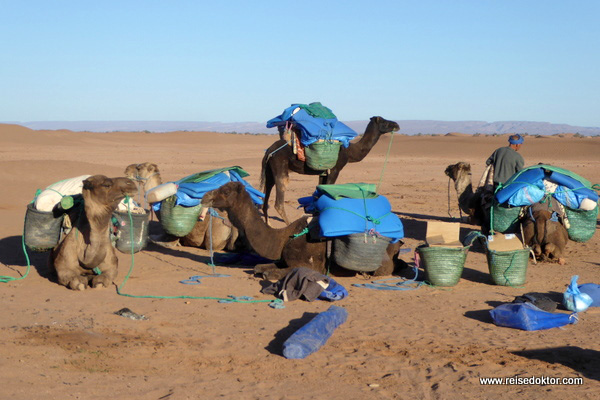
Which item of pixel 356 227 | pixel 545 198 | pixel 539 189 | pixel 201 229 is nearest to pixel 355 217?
pixel 356 227

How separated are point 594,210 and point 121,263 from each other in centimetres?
702

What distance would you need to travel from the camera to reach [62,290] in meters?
8.96

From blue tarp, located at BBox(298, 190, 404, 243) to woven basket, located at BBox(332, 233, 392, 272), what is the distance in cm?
9

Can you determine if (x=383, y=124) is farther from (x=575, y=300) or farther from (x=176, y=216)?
(x=575, y=300)

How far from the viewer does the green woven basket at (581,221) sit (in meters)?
11.4

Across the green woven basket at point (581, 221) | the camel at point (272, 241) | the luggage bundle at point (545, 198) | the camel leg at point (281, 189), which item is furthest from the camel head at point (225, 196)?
the green woven basket at point (581, 221)

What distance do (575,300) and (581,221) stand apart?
3580mm

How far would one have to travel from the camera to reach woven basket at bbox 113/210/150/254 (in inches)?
377

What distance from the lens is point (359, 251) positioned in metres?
9.24

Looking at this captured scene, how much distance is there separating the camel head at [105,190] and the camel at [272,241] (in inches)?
48.9

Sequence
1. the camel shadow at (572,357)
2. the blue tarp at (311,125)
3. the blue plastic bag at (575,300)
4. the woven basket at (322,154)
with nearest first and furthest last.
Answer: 1. the camel shadow at (572,357)
2. the blue plastic bag at (575,300)
3. the blue tarp at (311,125)
4. the woven basket at (322,154)

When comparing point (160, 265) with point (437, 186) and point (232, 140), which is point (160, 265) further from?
point (232, 140)

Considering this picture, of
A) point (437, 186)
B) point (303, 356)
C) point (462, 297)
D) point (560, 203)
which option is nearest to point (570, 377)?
point (303, 356)

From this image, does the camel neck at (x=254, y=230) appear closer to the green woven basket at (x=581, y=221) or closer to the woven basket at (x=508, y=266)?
the woven basket at (x=508, y=266)
